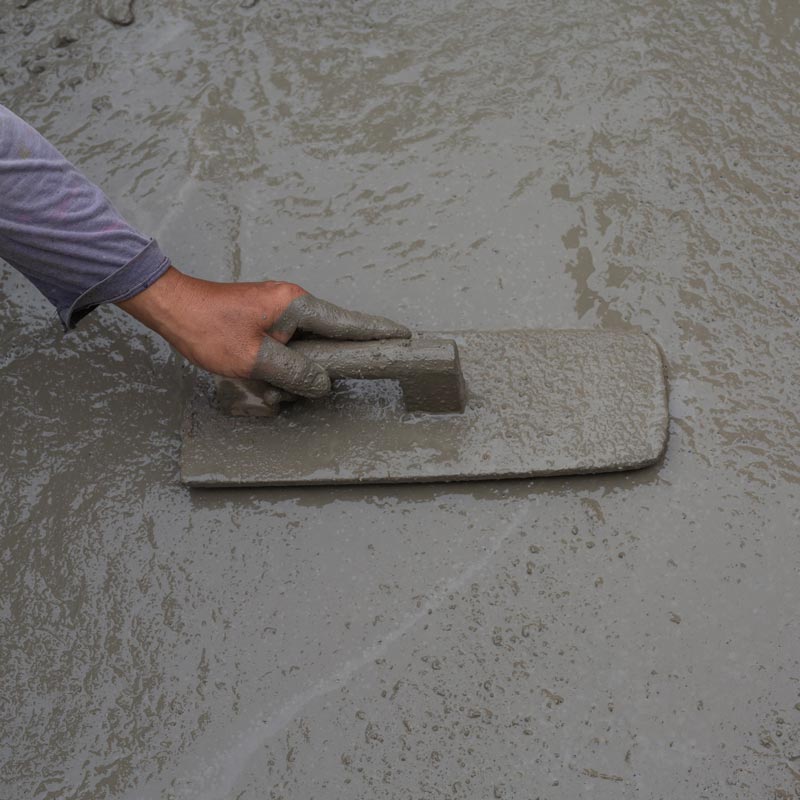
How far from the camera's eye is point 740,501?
5.43ft

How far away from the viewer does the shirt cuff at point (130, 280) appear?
5.40ft

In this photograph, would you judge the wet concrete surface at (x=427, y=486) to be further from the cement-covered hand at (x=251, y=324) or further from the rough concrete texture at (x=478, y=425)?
the cement-covered hand at (x=251, y=324)

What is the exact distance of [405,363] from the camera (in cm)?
164

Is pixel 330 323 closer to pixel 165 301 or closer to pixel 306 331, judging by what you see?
pixel 306 331

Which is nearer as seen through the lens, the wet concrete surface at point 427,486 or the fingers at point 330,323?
the wet concrete surface at point 427,486

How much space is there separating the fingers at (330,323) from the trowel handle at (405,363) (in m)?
0.02

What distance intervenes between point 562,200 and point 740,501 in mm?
721

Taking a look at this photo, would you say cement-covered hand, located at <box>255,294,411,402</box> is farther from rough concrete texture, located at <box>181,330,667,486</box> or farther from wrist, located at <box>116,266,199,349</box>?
wrist, located at <box>116,266,199,349</box>

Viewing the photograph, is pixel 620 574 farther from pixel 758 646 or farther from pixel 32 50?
pixel 32 50

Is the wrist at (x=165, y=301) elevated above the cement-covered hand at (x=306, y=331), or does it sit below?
above

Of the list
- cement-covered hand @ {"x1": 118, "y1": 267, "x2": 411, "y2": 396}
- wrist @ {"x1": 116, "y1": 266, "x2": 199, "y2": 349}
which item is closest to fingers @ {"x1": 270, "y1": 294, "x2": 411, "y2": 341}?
cement-covered hand @ {"x1": 118, "y1": 267, "x2": 411, "y2": 396}

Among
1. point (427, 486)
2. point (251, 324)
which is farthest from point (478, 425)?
point (251, 324)

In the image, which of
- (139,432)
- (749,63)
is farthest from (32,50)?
(749,63)

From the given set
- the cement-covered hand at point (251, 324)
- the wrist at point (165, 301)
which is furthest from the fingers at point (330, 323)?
the wrist at point (165, 301)
